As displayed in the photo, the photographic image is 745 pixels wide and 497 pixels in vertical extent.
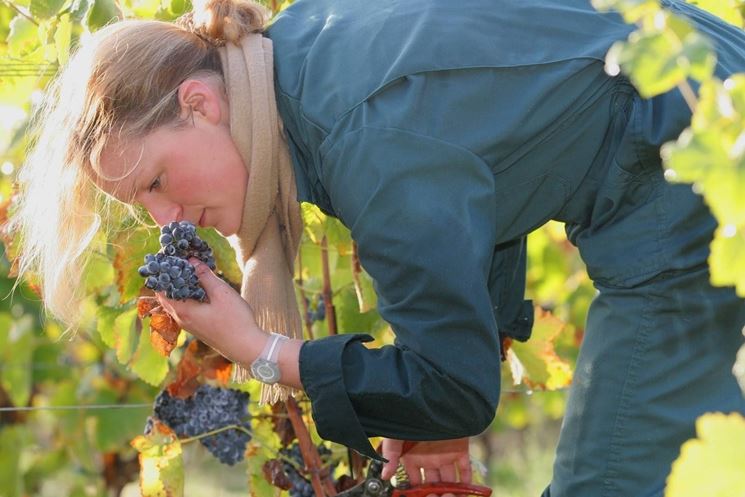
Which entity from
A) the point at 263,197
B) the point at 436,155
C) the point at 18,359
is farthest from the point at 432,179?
the point at 18,359

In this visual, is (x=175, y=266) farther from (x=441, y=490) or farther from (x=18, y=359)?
(x=18, y=359)

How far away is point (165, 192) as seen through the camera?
2.12 metres

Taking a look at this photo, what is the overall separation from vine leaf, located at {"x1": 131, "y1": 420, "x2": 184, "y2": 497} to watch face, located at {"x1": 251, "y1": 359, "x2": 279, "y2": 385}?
2.04ft

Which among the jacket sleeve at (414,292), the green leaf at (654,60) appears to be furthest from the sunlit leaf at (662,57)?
the jacket sleeve at (414,292)

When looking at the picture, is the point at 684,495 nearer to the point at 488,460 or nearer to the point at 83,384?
the point at 83,384

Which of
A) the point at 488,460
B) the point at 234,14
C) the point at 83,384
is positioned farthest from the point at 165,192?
the point at 488,460

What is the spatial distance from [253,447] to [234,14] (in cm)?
105

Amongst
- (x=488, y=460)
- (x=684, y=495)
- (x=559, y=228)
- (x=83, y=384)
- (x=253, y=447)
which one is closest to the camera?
(x=684, y=495)

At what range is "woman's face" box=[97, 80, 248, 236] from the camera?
6.79 ft

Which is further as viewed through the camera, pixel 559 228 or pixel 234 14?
pixel 559 228

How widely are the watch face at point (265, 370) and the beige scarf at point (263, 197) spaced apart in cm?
9

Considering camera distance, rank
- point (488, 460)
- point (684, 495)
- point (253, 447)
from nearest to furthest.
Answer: point (684, 495)
point (253, 447)
point (488, 460)

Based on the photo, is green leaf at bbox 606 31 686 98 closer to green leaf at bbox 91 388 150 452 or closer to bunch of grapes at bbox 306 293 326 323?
bunch of grapes at bbox 306 293 326 323

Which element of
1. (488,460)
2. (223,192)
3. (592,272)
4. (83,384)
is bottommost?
(83,384)
